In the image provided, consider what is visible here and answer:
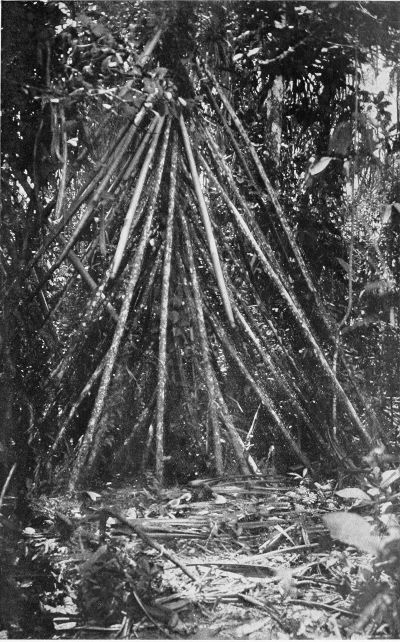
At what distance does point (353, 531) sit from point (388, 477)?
0.77 ft

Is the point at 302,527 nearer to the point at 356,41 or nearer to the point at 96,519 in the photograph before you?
the point at 96,519

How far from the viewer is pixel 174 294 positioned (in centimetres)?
241

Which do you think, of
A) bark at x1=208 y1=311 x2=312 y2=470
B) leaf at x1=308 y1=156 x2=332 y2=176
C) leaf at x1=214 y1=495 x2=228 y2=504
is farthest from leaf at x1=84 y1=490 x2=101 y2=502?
leaf at x1=308 y1=156 x2=332 y2=176

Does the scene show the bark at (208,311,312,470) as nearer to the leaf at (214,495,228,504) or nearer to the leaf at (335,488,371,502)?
the leaf at (335,488,371,502)

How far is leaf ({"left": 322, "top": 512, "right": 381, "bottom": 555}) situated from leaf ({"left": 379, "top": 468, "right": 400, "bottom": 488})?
0.50 feet

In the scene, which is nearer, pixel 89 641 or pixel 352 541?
pixel 89 641

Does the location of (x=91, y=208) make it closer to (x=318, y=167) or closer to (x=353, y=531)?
(x=318, y=167)

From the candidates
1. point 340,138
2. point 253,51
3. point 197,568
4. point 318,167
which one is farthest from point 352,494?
point 253,51

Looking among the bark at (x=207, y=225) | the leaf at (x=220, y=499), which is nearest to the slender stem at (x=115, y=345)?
the bark at (x=207, y=225)

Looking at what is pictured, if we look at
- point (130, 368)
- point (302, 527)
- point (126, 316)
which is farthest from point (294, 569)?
point (126, 316)

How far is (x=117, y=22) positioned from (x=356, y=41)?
0.85m

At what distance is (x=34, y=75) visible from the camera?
2.40 m

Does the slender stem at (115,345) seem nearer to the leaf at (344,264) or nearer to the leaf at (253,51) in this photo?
the leaf at (253,51)

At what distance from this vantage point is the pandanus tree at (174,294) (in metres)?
2.35
